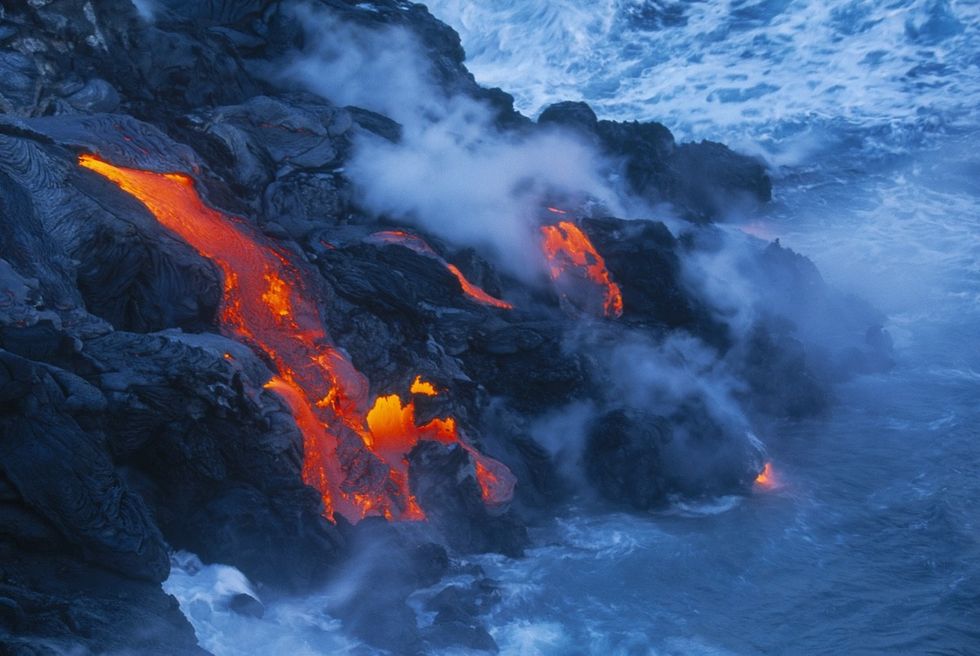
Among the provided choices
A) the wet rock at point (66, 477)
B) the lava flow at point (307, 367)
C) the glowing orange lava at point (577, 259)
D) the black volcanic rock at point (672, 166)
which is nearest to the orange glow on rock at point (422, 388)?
the lava flow at point (307, 367)

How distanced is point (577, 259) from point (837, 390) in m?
5.59

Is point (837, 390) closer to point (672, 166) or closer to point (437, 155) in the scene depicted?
point (672, 166)

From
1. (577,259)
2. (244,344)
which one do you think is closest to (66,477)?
(244,344)

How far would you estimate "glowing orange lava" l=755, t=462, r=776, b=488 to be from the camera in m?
14.6

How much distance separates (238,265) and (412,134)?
517 cm

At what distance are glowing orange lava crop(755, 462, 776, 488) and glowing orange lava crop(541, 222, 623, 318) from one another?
350cm

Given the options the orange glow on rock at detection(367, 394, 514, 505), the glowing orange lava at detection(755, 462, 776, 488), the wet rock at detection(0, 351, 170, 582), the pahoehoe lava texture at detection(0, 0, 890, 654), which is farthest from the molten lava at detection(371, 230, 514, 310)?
the wet rock at detection(0, 351, 170, 582)

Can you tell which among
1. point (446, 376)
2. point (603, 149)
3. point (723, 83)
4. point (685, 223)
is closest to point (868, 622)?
point (446, 376)

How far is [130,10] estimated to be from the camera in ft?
49.0

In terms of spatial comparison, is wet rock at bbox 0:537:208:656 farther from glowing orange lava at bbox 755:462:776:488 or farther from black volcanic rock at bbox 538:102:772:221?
black volcanic rock at bbox 538:102:772:221

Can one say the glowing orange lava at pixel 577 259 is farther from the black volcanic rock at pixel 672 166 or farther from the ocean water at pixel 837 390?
the black volcanic rock at pixel 672 166

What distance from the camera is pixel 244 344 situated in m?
12.1

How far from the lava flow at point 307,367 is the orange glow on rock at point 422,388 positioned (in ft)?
0.05

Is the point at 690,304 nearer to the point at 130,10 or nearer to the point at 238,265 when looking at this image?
the point at 238,265
